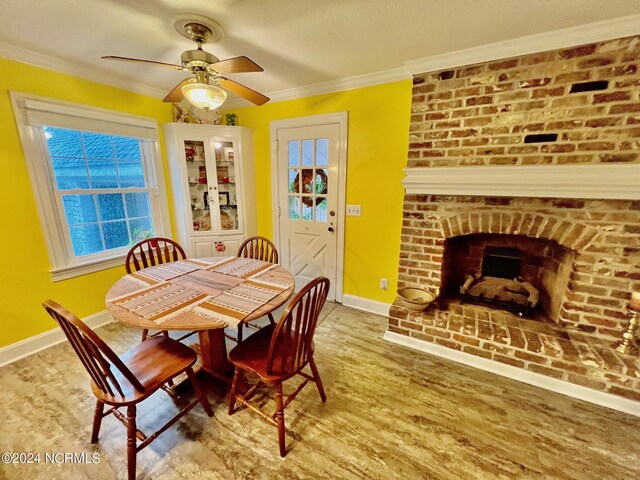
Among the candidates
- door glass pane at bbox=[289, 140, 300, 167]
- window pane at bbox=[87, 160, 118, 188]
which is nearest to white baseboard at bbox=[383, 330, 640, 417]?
door glass pane at bbox=[289, 140, 300, 167]

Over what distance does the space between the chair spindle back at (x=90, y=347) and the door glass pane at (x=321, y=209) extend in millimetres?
2114

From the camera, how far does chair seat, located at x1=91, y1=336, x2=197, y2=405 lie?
1.21 m

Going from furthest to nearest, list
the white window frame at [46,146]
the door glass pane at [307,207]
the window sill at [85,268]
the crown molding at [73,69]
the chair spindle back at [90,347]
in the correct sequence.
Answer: the door glass pane at [307,207] < the window sill at [85,268] < the white window frame at [46,146] < the crown molding at [73,69] < the chair spindle back at [90,347]

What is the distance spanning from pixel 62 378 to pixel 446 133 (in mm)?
3430

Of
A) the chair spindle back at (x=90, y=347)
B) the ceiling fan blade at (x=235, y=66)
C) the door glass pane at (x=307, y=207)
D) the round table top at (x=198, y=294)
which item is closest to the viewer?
the chair spindle back at (x=90, y=347)

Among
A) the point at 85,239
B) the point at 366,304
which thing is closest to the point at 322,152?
the point at 366,304

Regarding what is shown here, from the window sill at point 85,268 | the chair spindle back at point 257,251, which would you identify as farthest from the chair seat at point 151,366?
the window sill at point 85,268

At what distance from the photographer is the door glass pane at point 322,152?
2.71m

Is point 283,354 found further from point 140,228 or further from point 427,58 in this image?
point 140,228

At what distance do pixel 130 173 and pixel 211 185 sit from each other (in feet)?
2.63

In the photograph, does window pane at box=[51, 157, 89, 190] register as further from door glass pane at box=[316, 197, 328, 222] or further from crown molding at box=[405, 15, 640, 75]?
crown molding at box=[405, 15, 640, 75]

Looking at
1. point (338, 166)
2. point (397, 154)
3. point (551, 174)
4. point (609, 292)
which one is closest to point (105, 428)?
point (338, 166)

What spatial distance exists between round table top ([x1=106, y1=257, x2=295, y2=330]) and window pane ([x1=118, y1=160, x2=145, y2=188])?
129cm

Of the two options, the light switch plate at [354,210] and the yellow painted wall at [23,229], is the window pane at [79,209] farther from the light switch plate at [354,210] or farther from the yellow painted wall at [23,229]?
the light switch plate at [354,210]
